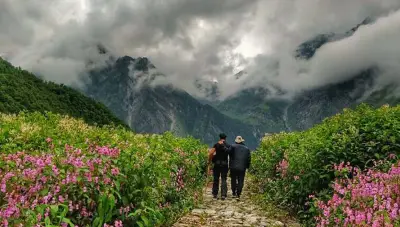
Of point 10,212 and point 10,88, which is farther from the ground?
point 10,88

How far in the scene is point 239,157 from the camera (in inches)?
643

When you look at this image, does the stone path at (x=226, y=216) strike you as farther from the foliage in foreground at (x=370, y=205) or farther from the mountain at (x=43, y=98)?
the mountain at (x=43, y=98)

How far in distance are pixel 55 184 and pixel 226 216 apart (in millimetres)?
7487

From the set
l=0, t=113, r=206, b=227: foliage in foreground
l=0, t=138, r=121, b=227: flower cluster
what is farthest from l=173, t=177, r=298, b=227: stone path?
l=0, t=138, r=121, b=227: flower cluster

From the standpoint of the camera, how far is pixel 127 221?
643cm

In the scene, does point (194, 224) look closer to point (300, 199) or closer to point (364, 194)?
point (300, 199)

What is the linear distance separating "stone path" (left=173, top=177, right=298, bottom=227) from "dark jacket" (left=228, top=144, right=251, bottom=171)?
4.93 ft

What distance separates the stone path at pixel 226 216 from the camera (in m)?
10.8

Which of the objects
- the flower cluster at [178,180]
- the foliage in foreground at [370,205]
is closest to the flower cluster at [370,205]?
the foliage in foreground at [370,205]

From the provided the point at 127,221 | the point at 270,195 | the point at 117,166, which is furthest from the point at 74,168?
the point at 270,195

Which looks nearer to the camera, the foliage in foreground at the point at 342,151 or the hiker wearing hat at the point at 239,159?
the foliage in foreground at the point at 342,151

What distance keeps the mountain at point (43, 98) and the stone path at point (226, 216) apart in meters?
110

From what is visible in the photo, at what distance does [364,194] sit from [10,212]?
532cm

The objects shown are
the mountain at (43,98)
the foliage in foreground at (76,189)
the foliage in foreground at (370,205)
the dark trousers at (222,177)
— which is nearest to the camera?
the foliage in foreground at (76,189)
